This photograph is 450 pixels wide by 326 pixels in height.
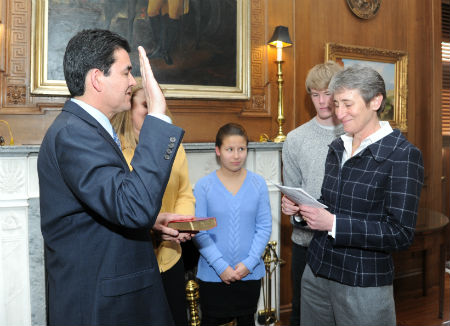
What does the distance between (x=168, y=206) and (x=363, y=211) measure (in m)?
1.04

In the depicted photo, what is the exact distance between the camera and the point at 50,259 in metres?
1.38

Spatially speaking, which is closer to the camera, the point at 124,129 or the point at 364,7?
the point at 124,129

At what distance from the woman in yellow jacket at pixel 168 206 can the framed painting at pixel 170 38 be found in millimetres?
1097

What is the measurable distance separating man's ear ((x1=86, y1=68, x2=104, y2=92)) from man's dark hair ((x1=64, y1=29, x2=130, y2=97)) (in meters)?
0.01

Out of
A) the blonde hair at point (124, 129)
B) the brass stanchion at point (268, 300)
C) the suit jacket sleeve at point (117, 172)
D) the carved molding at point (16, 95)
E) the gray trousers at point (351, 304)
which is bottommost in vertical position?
the brass stanchion at point (268, 300)

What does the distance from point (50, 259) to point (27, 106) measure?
208 centimetres

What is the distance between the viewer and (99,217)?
132 centimetres

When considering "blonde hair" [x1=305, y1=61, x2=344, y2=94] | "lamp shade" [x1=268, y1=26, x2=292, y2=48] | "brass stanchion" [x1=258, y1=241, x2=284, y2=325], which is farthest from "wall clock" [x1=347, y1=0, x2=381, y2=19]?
"brass stanchion" [x1=258, y1=241, x2=284, y2=325]

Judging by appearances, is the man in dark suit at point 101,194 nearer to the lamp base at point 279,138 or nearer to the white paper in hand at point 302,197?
the white paper in hand at point 302,197

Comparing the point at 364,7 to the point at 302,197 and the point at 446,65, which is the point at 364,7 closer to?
the point at 446,65

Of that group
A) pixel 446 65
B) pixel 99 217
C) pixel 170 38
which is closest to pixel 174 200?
pixel 99 217

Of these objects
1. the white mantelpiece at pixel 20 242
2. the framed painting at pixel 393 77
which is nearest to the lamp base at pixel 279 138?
the framed painting at pixel 393 77

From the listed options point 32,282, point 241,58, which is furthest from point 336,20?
point 32,282

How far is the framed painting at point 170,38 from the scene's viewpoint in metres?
3.09
